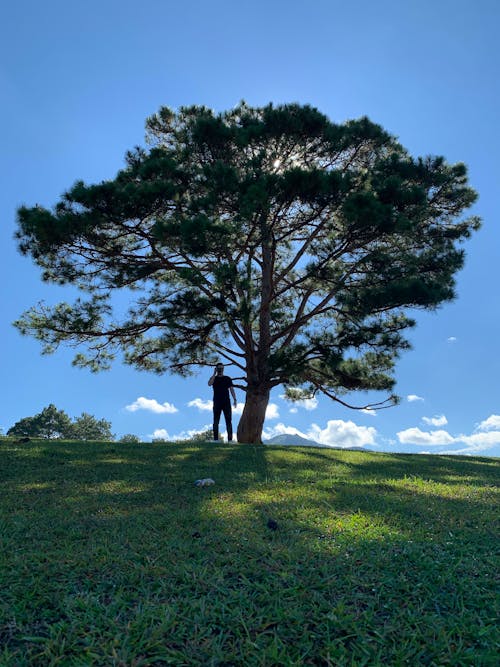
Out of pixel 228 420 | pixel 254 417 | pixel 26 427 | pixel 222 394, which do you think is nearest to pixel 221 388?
pixel 222 394

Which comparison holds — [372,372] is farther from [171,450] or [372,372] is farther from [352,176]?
[171,450]

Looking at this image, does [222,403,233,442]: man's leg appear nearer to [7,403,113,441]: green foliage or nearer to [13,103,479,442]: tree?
[13,103,479,442]: tree

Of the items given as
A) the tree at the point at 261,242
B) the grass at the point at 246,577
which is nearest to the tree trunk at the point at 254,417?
the tree at the point at 261,242

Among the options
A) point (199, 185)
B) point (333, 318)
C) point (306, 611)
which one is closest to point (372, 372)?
point (333, 318)

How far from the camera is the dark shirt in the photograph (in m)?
11.4

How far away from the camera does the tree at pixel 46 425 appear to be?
135ft

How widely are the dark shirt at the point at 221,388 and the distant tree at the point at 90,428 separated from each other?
37257mm

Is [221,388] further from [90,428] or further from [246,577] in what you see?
[90,428]

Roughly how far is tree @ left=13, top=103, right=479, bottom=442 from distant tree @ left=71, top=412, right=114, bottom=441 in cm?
3387

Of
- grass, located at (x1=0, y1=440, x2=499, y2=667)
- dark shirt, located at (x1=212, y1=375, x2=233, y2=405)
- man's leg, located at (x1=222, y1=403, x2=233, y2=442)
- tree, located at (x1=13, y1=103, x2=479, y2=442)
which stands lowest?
grass, located at (x1=0, y1=440, x2=499, y2=667)

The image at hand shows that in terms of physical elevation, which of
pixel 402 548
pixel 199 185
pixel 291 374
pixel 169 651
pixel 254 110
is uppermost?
pixel 254 110

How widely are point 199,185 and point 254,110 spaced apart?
407 centimetres

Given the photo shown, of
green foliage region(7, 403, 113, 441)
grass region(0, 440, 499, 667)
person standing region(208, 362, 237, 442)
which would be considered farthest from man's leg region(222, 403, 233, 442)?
green foliage region(7, 403, 113, 441)

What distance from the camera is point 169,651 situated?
6.73 ft
